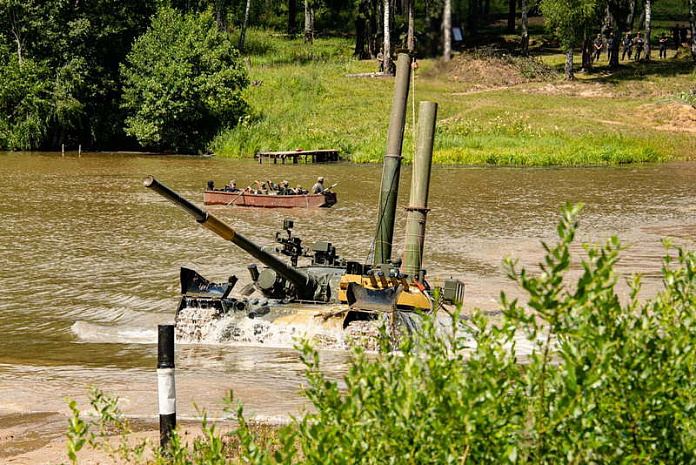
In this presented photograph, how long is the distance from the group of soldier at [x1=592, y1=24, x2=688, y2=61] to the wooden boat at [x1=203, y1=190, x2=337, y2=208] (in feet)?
127

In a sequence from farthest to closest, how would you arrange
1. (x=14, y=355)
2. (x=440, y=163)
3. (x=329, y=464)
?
(x=440, y=163)
(x=14, y=355)
(x=329, y=464)

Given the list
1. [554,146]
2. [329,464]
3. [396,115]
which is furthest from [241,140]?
[329,464]

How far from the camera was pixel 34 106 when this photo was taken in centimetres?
5838

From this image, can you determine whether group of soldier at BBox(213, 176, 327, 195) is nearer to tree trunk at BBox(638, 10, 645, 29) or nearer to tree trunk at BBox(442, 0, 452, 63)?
tree trunk at BBox(442, 0, 452, 63)

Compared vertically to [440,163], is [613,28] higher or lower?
higher

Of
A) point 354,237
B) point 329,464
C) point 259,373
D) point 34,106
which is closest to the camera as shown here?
A: point 329,464

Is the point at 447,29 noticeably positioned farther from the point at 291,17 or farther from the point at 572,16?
the point at 291,17

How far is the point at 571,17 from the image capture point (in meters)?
59.1

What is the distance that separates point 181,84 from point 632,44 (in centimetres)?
3495

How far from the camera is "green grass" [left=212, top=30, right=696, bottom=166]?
5106 centimetres

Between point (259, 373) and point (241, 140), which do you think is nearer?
point (259, 373)

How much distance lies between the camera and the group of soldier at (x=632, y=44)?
6741 cm

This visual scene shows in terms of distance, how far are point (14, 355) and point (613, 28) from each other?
195 feet

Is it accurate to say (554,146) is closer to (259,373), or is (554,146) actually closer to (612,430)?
(259,373)
